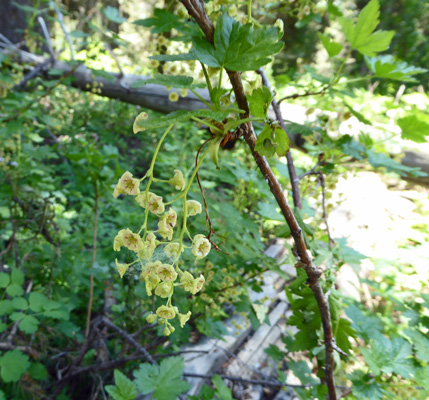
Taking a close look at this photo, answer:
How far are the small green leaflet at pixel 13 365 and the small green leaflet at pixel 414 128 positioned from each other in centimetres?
144

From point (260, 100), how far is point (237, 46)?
0.26ft

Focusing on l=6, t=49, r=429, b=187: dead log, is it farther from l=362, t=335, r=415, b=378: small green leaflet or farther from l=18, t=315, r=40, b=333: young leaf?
l=18, t=315, r=40, b=333: young leaf

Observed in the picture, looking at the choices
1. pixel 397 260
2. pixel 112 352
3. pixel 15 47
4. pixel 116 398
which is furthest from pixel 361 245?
pixel 15 47

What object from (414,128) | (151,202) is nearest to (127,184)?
(151,202)

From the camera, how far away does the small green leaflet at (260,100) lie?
448 mm

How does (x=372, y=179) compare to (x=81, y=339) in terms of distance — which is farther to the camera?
(x=372, y=179)

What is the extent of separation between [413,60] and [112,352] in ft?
45.6

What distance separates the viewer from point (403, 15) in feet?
36.7

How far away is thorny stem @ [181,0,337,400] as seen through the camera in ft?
1.38

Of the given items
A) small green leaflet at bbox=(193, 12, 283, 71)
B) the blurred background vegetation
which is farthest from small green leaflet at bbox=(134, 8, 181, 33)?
small green leaflet at bbox=(193, 12, 283, 71)

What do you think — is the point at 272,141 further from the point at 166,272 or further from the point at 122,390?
the point at 122,390

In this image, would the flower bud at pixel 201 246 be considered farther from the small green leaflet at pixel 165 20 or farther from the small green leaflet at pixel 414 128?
the small green leaflet at pixel 414 128

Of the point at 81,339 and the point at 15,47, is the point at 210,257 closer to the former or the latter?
the point at 81,339

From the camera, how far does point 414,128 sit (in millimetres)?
930
